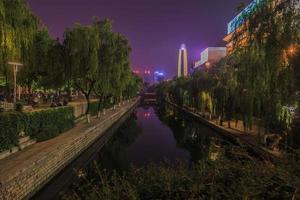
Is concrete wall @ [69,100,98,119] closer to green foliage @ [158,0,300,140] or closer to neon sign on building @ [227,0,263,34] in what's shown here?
green foliage @ [158,0,300,140]

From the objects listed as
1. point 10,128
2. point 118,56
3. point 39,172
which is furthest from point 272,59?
point 118,56

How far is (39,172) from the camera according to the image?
40.0 ft

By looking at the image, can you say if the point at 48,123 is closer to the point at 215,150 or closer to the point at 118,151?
the point at 118,151

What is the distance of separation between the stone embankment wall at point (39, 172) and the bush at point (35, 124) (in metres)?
1.54

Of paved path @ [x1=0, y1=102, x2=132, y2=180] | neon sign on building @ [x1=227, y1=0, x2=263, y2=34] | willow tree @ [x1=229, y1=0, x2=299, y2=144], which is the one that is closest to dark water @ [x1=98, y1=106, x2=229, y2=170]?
willow tree @ [x1=229, y1=0, x2=299, y2=144]

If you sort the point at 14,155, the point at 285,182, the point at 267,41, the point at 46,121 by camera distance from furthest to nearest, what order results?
the point at 46,121
the point at 14,155
the point at 267,41
the point at 285,182

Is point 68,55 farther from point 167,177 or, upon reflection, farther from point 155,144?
point 167,177

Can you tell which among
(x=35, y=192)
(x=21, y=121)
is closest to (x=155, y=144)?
(x=21, y=121)

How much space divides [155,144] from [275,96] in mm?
15664

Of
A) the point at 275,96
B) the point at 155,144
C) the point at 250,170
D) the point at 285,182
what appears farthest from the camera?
the point at 155,144

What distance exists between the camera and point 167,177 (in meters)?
4.83

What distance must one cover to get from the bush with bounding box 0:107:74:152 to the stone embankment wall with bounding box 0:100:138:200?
154 centimetres

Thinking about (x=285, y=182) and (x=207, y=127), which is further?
(x=207, y=127)

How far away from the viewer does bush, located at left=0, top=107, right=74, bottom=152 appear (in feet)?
42.2
